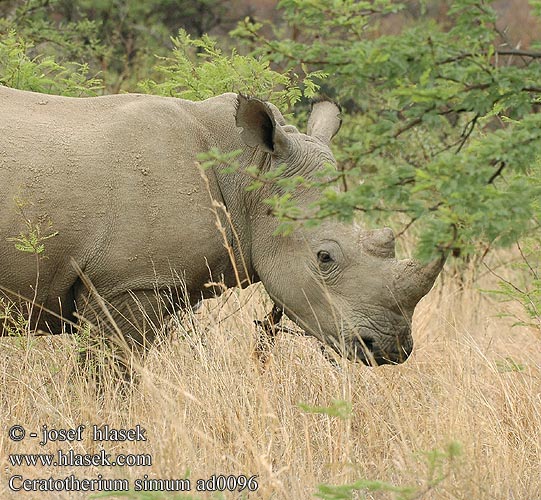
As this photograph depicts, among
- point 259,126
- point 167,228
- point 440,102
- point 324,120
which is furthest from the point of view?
point 324,120

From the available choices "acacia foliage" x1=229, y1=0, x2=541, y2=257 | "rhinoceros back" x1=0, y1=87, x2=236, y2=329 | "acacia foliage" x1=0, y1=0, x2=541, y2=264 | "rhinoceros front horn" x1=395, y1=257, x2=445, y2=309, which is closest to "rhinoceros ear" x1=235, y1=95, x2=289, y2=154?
"rhinoceros back" x1=0, y1=87, x2=236, y2=329

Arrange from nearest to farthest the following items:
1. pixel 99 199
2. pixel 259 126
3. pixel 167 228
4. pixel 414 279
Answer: pixel 99 199
pixel 167 228
pixel 414 279
pixel 259 126

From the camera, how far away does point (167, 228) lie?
560 centimetres

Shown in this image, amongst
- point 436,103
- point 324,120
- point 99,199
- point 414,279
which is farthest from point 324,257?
point 436,103

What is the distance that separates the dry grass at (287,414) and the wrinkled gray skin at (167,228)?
1.00 feet

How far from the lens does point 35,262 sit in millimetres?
5477

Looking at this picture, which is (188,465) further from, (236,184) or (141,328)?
(236,184)

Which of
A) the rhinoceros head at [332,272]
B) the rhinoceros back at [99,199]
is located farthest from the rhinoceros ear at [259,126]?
the rhinoceros back at [99,199]

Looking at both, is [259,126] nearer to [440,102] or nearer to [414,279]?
[414,279]

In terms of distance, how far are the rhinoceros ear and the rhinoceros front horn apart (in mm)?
969

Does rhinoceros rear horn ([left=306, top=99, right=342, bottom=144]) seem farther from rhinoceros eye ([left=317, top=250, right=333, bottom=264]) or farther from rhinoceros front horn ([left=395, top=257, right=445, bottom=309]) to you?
rhinoceros front horn ([left=395, top=257, right=445, bottom=309])

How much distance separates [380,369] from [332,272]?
84 cm

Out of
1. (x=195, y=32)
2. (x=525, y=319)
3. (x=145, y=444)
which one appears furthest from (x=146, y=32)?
(x=145, y=444)

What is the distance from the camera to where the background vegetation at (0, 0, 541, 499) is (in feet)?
12.0
